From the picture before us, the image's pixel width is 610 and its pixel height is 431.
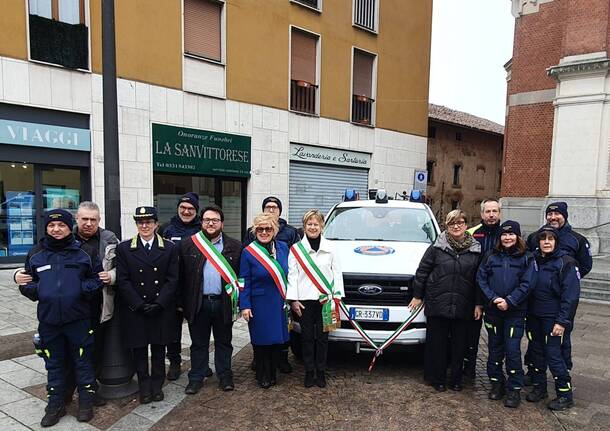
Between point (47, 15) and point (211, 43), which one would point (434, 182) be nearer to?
point (211, 43)

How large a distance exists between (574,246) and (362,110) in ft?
42.3

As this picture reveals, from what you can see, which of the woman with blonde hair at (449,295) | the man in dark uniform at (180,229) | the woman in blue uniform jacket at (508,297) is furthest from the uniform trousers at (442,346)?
the man in dark uniform at (180,229)

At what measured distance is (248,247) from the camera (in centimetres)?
427

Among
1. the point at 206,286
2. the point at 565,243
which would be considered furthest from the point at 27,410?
the point at 565,243

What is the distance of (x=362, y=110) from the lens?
16609mm

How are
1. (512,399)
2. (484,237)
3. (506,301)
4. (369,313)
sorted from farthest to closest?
(484,237) < (369,313) < (512,399) < (506,301)

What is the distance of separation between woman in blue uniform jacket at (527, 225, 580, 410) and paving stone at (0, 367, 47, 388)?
503 centimetres

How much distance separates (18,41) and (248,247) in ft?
28.3

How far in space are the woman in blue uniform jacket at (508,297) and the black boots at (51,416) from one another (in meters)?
3.99

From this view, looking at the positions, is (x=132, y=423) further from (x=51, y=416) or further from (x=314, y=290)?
(x=314, y=290)

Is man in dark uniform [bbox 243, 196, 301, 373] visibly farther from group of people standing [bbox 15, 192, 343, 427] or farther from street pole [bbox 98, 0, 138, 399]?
street pole [bbox 98, 0, 138, 399]

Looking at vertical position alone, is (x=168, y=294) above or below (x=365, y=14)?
below

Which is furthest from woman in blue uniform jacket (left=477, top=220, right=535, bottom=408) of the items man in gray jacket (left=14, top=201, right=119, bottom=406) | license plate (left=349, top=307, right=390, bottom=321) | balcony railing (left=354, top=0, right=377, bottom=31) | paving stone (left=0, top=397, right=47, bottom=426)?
balcony railing (left=354, top=0, right=377, bottom=31)

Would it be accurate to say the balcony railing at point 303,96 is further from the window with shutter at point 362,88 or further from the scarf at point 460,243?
the scarf at point 460,243
